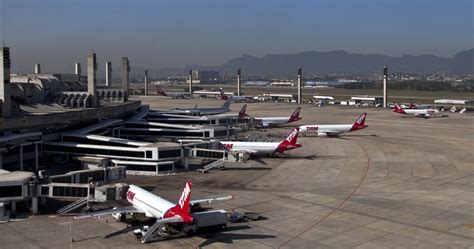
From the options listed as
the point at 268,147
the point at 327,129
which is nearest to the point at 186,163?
the point at 268,147

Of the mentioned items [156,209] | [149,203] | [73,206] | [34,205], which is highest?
[149,203]

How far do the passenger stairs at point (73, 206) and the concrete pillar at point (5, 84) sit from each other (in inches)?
1180

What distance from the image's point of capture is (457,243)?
4503 centimetres

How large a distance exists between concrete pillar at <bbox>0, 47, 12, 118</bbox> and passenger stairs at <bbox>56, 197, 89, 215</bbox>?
30.0m

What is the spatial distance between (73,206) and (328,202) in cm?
2846

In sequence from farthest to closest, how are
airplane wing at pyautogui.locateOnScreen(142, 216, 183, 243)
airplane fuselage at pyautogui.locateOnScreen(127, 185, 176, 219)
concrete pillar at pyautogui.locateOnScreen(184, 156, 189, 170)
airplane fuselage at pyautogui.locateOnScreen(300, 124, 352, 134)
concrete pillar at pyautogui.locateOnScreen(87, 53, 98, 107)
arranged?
airplane fuselage at pyautogui.locateOnScreen(300, 124, 352, 134) < concrete pillar at pyautogui.locateOnScreen(87, 53, 98, 107) < concrete pillar at pyautogui.locateOnScreen(184, 156, 189, 170) < airplane fuselage at pyautogui.locateOnScreen(127, 185, 176, 219) < airplane wing at pyautogui.locateOnScreen(142, 216, 183, 243)

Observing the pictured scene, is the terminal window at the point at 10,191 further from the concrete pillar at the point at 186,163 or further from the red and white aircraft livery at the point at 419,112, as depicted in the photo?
the red and white aircraft livery at the point at 419,112

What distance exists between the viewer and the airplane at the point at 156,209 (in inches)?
1756

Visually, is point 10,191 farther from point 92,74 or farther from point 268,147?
point 92,74

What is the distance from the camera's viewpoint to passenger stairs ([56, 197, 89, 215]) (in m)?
54.7

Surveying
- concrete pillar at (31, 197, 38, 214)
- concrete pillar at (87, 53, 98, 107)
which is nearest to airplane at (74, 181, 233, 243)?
concrete pillar at (31, 197, 38, 214)

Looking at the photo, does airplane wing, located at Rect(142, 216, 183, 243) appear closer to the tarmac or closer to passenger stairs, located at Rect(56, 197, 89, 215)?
the tarmac

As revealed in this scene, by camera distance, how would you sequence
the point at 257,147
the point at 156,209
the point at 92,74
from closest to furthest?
the point at 156,209, the point at 257,147, the point at 92,74

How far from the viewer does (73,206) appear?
182 feet
